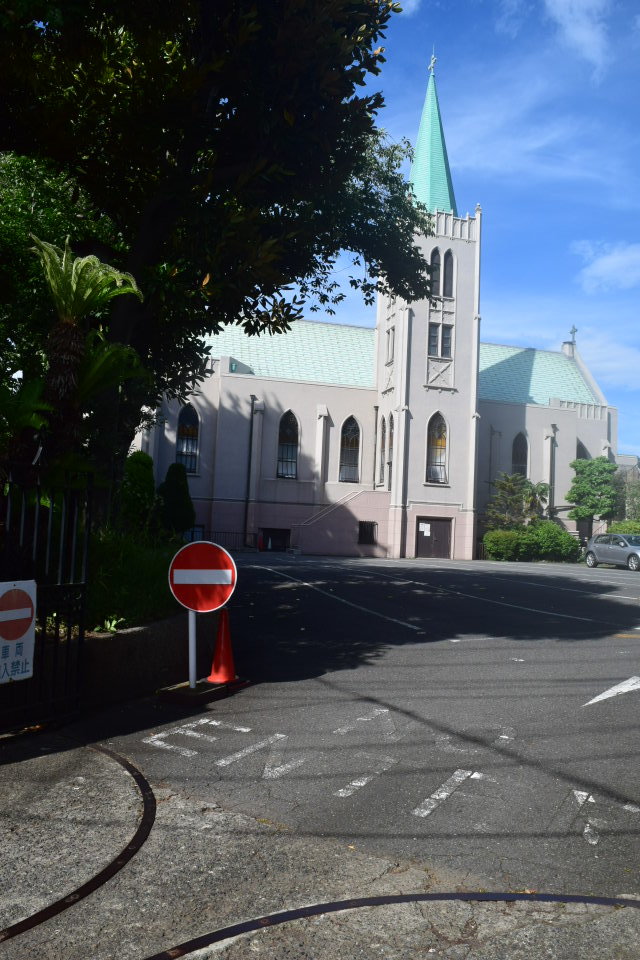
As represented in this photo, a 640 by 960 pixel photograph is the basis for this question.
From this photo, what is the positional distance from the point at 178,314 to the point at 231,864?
26.4 ft

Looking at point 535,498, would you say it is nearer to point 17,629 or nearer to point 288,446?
point 288,446

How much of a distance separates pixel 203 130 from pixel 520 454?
40.8 metres

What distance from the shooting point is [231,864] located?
12.8ft

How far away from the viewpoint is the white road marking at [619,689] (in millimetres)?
7494

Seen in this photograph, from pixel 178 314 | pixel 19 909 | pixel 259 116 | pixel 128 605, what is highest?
pixel 259 116

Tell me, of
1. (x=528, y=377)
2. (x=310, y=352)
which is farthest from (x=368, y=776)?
(x=528, y=377)

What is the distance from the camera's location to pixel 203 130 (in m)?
10.3

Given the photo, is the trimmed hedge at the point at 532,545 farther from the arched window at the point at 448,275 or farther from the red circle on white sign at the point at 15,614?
the red circle on white sign at the point at 15,614

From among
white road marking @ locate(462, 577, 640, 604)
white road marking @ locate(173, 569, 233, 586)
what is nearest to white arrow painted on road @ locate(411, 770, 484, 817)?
white road marking @ locate(173, 569, 233, 586)

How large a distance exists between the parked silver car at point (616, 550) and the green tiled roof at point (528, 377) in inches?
629

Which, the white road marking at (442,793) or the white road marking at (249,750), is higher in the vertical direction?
the white road marking at (442,793)

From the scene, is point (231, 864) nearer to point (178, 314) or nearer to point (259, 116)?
point (178, 314)

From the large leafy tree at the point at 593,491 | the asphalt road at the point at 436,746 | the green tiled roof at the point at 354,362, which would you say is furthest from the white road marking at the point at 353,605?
the large leafy tree at the point at 593,491

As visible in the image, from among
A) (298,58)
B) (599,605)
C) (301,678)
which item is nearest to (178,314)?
(298,58)
